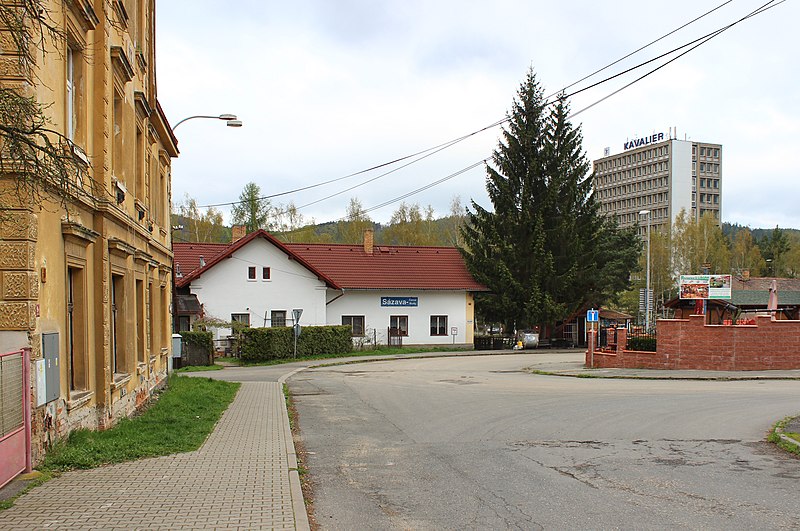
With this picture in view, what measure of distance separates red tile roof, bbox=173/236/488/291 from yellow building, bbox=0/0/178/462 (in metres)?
28.4

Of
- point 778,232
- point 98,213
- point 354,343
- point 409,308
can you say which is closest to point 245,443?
point 98,213

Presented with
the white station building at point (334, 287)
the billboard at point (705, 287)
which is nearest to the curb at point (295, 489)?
the white station building at point (334, 287)

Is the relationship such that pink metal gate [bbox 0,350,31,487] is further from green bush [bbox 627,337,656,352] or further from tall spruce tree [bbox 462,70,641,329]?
tall spruce tree [bbox 462,70,641,329]

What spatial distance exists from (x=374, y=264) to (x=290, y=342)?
12970 mm

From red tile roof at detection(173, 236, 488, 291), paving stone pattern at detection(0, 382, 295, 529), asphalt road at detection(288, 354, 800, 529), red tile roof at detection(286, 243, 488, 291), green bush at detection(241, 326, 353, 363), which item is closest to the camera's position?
paving stone pattern at detection(0, 382, 295, 529)

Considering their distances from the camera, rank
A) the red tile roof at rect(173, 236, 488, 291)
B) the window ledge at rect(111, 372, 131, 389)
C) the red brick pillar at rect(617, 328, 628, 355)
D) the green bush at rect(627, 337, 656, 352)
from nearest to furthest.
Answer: the window ledge at rect(111, 372, 131, 389) < the green bush at rect(627, 337, 656, 352) < the red brick pillar at rect(617, 328, 628, 355) < the red tile roof at rect(173, 236, 488, 291)

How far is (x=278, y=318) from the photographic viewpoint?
143ft

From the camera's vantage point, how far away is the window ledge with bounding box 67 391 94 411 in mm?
9820

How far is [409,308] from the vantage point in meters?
47.5

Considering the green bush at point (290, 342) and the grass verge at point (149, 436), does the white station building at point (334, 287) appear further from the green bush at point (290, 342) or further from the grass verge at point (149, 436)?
the grass verge at point (149, 436)

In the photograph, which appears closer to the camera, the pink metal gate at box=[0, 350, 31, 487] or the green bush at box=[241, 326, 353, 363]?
the pink metal gate at box=[0, 350, 31, 487]

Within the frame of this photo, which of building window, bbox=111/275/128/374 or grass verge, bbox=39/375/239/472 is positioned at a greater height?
building window, bbox=111/275/128/374

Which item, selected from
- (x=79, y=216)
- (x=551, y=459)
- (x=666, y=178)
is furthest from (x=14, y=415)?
(x=666, y=178)

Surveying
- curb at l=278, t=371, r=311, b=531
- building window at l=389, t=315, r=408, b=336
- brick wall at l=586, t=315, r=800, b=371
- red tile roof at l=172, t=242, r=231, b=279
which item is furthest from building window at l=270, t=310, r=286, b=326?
curb at l=278, t=371, r=311, b=531
